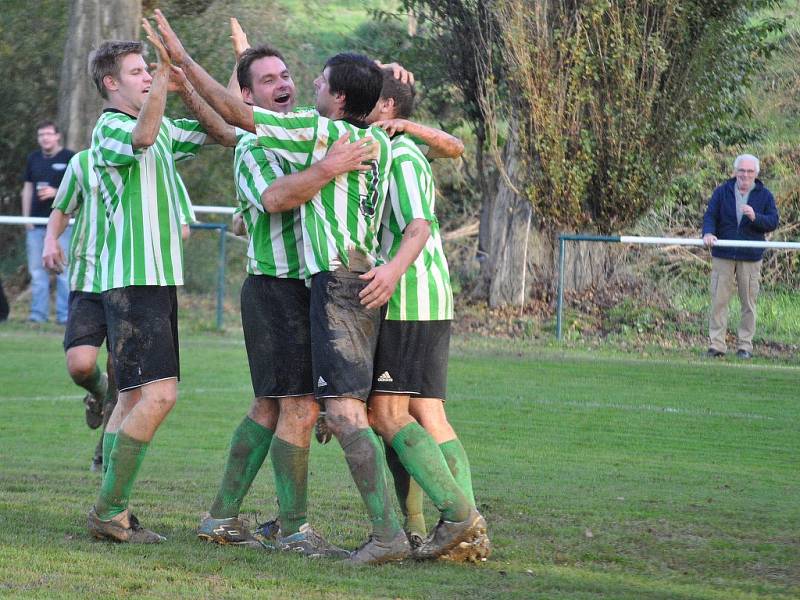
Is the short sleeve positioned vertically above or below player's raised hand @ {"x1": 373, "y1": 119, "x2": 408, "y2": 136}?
below

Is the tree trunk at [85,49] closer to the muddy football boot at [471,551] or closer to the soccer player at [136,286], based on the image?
the soccer player at [136,286]

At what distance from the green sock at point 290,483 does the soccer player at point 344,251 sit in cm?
39

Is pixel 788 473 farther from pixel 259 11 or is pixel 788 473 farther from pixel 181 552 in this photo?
pixel 259 11

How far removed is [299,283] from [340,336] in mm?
473

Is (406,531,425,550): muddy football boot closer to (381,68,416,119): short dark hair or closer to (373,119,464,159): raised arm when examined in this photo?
(373,119,464,159): raised arm

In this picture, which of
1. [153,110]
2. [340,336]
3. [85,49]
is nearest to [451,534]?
[340,336]

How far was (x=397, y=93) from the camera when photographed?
19.3 ft

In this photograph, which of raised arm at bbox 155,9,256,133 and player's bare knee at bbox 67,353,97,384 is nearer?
raised arm at bbox 155,9,256,133

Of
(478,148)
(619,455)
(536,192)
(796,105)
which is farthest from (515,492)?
(796,105)

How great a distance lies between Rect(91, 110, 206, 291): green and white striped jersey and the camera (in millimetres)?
5820

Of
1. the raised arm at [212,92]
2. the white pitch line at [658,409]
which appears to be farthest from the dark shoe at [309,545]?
the white pitch line at [658,409]

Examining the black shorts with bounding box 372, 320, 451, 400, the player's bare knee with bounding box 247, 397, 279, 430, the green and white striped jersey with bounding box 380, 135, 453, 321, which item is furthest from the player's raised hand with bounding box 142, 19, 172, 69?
the player's bare knee with bounding box 247, 397, 279, 430

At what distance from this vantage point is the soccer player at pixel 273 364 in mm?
5688

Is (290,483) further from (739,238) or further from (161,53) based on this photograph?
(739,238)
